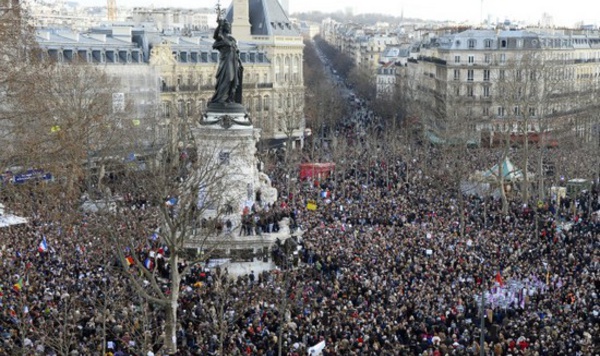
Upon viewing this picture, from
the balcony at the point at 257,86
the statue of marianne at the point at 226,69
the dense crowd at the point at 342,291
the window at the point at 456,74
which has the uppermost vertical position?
the statue of marianne at the point at 226,69

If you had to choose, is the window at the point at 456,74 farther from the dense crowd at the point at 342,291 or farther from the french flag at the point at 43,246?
the french flag at the point at 43,246

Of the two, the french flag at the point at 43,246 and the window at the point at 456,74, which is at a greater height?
the window at the point at 456,74

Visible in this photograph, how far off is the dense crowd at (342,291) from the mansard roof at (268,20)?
42261 millimetres

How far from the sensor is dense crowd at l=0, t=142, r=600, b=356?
23.0 meters

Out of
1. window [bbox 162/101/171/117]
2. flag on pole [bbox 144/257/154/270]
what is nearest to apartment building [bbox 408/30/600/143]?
window [bbox 162/101/171/117]

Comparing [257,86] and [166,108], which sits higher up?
[257,86]

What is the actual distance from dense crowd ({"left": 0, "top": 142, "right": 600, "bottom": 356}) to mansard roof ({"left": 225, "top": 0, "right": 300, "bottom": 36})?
42261mm

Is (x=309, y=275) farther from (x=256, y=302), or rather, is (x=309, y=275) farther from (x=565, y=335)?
(x=565, y=335)

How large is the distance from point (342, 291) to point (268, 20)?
55760 millimetres

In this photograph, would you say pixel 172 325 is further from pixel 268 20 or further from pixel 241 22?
pixel 241 22

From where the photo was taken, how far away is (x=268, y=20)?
81375 mm

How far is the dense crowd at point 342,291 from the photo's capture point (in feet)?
75.6

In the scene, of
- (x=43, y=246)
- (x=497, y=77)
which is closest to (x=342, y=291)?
(x=43, y=246)

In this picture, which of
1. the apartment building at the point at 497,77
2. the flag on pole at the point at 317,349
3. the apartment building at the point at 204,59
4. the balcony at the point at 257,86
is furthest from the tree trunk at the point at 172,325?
the balcony at the point at 257,86
